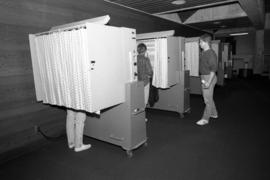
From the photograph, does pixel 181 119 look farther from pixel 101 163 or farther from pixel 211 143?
pixel 101 163

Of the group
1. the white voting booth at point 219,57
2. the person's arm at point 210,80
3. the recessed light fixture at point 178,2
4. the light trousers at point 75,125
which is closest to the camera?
the light trousers at point 75,125

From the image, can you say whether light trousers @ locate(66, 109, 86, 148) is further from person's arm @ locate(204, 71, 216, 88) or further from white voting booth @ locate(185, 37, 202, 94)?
Answer: white voting booth @ locate(185, 37, 202, 94)

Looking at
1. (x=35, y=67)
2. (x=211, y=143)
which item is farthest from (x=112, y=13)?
(x=211, y=143)

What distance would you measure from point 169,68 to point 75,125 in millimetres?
1990

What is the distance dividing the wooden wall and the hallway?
1.01ft

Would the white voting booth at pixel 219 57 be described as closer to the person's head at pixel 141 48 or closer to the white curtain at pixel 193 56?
the white curtain at pixel 193 56

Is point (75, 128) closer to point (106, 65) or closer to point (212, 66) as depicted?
point (106, 65)

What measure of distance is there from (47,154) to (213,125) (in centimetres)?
284

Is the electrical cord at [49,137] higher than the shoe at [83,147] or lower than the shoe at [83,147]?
higher

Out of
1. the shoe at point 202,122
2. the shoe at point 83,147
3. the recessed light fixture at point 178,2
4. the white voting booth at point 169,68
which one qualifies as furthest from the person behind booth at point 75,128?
the recessed light fixture at point 178,2

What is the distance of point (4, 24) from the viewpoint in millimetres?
2434

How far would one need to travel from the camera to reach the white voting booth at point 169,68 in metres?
3.56

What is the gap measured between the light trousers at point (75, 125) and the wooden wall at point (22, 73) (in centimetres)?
57

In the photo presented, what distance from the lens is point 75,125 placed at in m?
2.70
